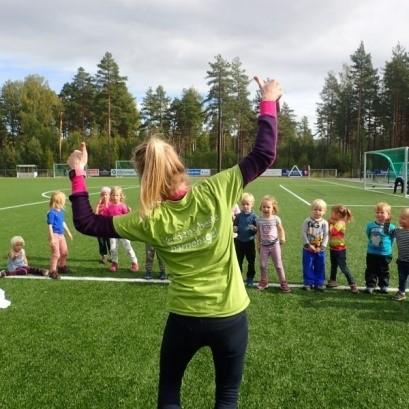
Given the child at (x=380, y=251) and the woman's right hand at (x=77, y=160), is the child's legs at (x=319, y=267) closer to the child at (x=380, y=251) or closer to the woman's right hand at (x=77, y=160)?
the child at (x=380, y=251)

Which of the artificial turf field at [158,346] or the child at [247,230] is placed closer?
the artificial turf field at [158,346]

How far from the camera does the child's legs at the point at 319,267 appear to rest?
6973 mm

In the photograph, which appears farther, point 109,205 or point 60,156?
point 60,156

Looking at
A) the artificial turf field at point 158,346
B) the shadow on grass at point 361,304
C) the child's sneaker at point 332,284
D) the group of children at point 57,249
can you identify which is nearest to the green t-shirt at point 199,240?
the artificial turf field at point 158,346

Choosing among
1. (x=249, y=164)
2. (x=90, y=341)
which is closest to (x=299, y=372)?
(x=90, y=341)

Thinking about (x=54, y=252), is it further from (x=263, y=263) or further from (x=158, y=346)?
(x=158, y=346)

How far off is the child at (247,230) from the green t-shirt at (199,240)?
481cm

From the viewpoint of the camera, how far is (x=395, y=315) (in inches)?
228

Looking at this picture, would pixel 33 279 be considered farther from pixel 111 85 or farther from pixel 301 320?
pixel 111 85

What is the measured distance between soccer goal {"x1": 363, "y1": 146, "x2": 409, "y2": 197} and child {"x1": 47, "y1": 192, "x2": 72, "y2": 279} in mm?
21167

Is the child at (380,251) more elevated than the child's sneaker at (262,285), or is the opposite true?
the child at (380,251)

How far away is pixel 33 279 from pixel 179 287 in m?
5.93

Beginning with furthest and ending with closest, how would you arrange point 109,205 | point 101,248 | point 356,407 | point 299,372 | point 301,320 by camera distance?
1. point 101,248
2. point 109,205
3. point 301,320
4. point 299,372
5. point 356,407

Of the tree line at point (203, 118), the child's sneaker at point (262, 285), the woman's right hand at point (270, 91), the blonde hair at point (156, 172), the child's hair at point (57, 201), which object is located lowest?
the child's sneaker at point (262, 285)
